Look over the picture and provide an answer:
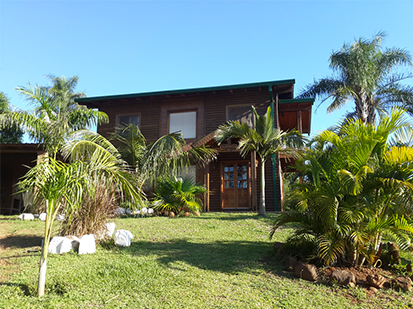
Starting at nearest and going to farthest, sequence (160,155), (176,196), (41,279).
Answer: (41,279)
(160,155)
(176,196)

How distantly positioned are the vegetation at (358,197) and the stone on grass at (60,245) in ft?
14.1

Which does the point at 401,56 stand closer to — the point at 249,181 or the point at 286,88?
the point at 286,88

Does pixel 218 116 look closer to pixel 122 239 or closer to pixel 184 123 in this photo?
pixel 184 123

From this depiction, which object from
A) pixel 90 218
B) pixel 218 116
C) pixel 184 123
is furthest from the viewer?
pixel 184 123

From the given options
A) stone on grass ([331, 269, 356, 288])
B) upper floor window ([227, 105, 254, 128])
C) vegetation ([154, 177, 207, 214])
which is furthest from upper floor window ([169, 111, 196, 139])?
stone on grass ([331, 269, 356, 288])

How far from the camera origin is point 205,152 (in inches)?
488

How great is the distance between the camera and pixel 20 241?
752 centimetres

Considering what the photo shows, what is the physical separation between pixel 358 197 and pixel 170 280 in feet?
11.5

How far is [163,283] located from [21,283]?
6.85 feet

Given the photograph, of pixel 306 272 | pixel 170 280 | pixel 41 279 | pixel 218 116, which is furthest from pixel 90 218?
pixel 218 116

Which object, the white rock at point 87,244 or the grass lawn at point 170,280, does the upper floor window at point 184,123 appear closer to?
the grass lawn at point 170,280

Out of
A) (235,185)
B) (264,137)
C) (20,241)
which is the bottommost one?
(20,241)

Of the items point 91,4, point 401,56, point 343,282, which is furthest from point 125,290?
point 401,56

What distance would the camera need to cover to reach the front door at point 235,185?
1500cm
